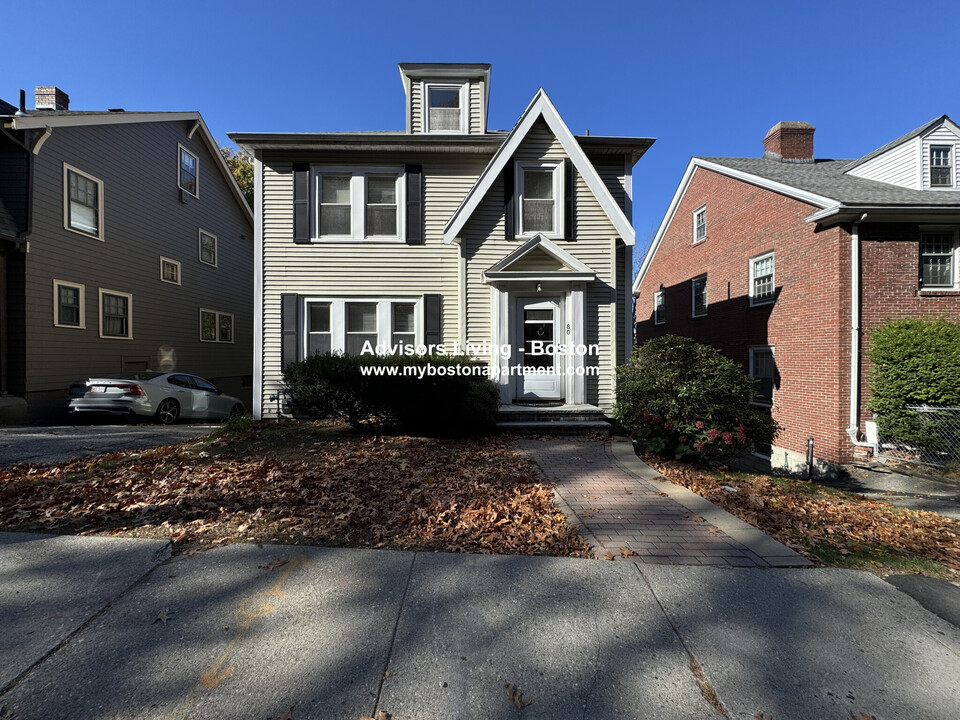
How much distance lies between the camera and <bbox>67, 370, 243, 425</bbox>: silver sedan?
9.96 meters

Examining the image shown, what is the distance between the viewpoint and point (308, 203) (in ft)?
32.6

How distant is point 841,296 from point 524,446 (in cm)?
898

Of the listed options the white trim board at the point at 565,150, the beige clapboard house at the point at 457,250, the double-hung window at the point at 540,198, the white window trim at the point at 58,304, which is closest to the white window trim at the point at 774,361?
the beige clapboard house at the point at 457,250

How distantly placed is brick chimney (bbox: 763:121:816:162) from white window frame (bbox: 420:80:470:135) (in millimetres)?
11977

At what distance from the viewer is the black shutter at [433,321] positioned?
9.99m

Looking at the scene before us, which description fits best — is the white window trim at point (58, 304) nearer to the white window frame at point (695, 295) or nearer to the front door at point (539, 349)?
the front door at point (539, 349)

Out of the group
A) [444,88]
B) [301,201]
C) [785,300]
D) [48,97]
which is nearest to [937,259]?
[785,300]

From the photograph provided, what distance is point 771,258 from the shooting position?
13258 mm

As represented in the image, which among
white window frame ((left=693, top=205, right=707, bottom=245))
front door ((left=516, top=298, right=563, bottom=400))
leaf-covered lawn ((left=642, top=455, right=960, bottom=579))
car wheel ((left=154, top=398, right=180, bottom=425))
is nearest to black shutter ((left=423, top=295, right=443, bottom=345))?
front door ((left=516, top=298, right=563, bottom=400))

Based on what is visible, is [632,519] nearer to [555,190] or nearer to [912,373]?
[555,190]

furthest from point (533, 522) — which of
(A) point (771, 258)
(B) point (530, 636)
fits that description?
(A) point (771, 258)

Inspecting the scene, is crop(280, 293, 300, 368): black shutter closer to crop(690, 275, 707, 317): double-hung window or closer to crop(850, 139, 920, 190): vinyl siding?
crop(690, 275, 707, 317): double-hung window

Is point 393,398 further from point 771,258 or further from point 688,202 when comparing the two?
point 688,202

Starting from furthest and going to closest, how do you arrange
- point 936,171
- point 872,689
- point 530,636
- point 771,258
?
point 771,258, point 936,171, point 530,636, point 872,689
